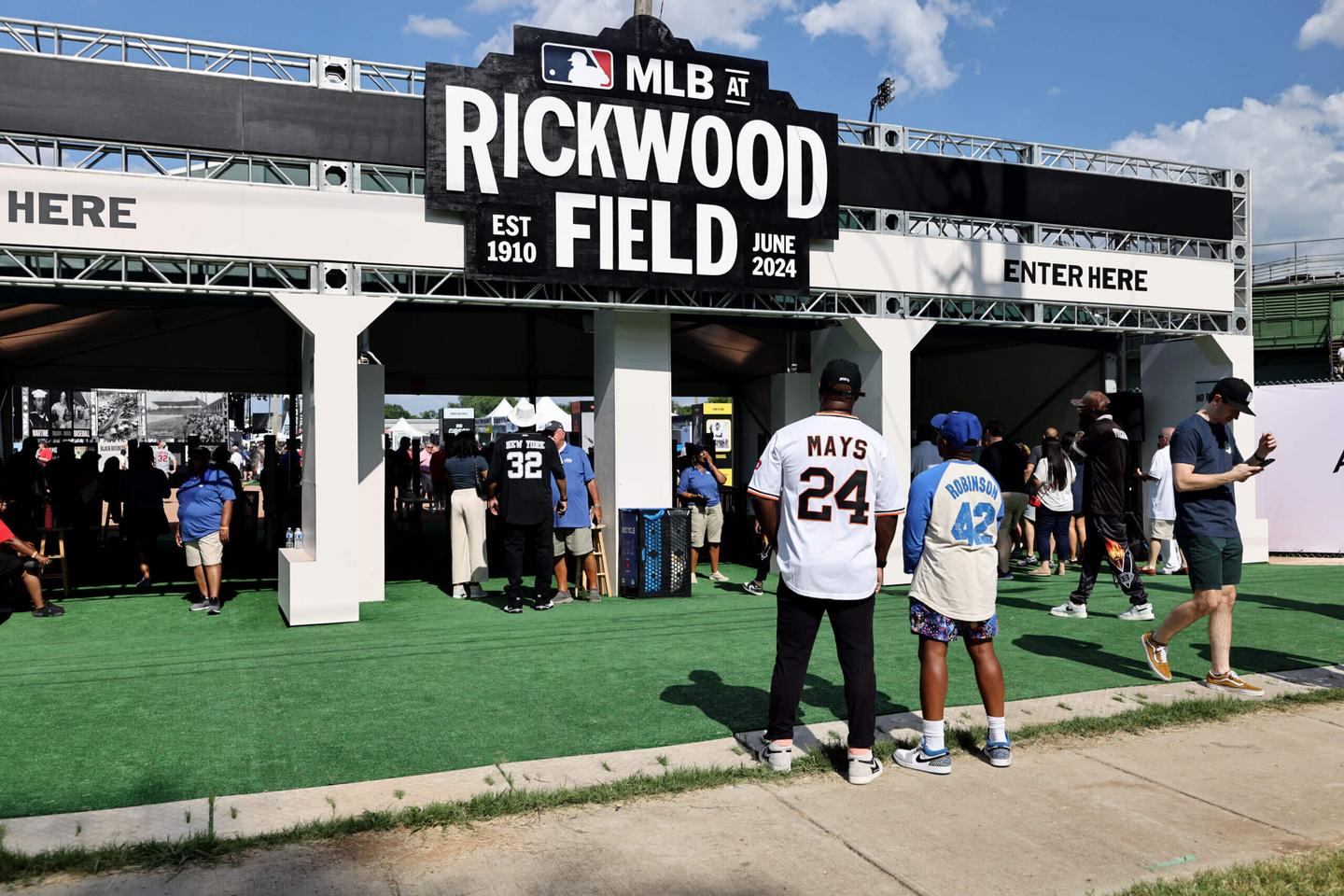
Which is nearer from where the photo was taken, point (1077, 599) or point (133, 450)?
point (1077, 599)

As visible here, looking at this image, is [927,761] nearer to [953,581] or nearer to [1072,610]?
[953,581]

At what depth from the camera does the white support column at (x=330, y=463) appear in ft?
29.6

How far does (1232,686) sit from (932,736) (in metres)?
2.83

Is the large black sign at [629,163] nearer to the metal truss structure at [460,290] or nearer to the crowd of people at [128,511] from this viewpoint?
the metal truss structure at [460,290]

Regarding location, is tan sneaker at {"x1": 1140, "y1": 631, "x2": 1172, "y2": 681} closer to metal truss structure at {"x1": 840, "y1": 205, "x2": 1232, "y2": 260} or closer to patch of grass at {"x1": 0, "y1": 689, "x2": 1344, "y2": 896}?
patch of grass at {"x1": 0, "y1": 689, "x2": 1344, "y2": 896}

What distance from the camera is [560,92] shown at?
992 centimetres

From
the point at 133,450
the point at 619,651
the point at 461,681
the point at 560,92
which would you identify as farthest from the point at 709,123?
the point at 133,450

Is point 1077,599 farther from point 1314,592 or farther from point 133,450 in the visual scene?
point 133,450

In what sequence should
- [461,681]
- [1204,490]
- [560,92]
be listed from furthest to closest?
1. [560,92]
2. [461,681]
3. [1204,490]

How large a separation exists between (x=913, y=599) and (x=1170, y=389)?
11.2 meters

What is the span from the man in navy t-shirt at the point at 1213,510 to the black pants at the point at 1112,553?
2130mm

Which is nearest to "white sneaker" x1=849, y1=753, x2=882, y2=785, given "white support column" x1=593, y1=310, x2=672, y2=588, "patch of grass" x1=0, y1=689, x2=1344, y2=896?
"patch of grass" x1=0, y1=689, x2=1344, y2=896

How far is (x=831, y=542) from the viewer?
15.2 ft

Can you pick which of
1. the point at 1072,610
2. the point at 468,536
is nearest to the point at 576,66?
the point at 468,536
